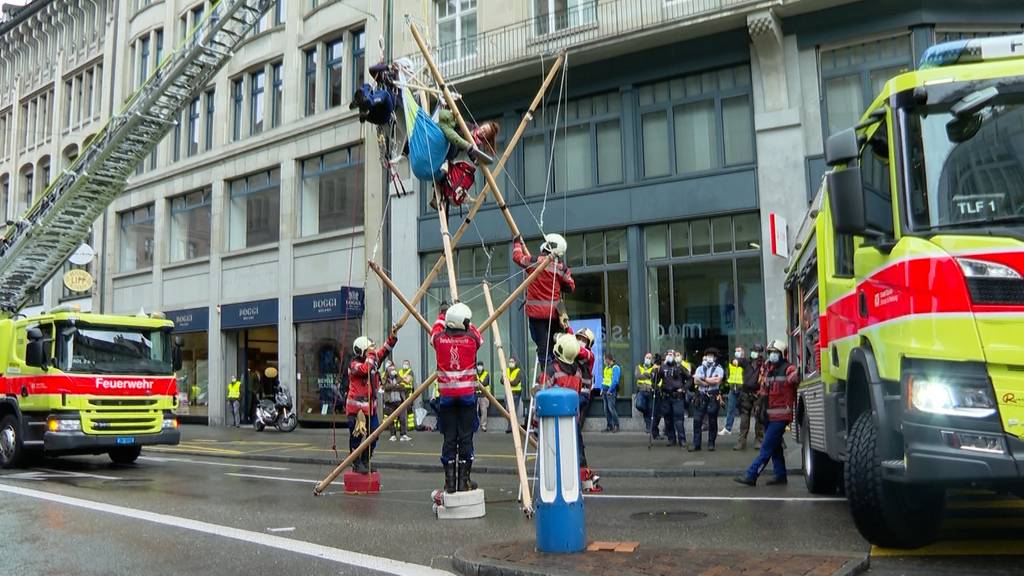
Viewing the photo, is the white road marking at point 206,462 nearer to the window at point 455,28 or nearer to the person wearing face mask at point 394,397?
the person wearing face mask at point 394,397

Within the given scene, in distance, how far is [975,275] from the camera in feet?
16.4

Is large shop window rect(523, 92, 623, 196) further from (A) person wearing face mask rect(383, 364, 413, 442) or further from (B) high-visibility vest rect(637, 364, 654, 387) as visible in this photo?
(A) person wearing face mask rect(383, 364, 413, 442)

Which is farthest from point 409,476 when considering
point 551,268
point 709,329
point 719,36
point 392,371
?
point 719,36

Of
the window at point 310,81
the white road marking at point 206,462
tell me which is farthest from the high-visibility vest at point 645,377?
the window at point 310,81

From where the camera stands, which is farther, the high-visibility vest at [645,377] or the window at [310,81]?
the window at [310,81]

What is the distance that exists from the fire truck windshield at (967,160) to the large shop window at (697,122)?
13440 millimetres

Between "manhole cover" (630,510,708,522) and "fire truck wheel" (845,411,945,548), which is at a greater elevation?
"fire truck wheel" (845,411,945,548)

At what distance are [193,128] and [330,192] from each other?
28.9 feet

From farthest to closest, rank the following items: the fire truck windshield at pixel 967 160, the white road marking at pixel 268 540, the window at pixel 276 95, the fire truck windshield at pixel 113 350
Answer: the window at pixel 276 95, the fire truck windshield at pixel 113 350, the white road marking at pixel 268 540, the fire truck windshield at pixel 967 160

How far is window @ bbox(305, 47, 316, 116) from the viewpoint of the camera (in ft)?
89.1

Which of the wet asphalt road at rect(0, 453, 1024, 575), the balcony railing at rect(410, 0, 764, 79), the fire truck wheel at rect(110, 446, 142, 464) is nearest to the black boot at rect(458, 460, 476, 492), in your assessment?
the wet asphalt road at rect(0, 453, 1024, 575)

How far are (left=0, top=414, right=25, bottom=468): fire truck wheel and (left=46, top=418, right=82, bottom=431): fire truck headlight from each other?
0.93 m

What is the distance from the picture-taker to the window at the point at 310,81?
27172 millimetres

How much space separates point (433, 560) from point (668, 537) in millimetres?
1969
